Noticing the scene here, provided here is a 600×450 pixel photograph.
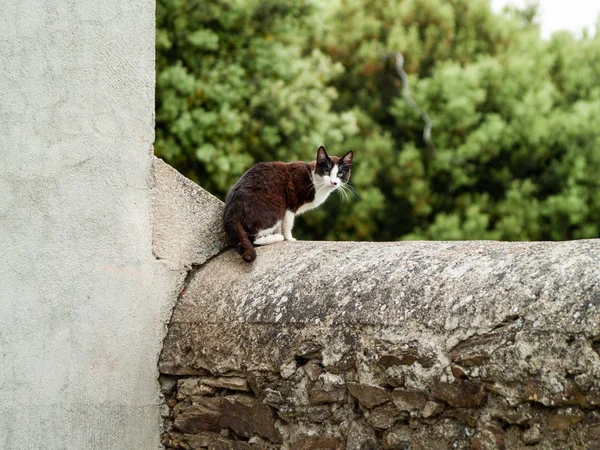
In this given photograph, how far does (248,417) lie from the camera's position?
442 centimetres

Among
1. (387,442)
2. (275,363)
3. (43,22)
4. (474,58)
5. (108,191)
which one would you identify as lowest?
(387,442)

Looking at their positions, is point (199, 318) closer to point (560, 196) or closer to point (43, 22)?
point (43, 22)

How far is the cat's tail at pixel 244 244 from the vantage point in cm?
489

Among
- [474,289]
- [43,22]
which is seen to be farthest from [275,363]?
[43,22]

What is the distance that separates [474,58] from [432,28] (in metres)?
1.19

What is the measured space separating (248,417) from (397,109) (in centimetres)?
1523

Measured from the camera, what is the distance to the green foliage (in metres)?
13.2

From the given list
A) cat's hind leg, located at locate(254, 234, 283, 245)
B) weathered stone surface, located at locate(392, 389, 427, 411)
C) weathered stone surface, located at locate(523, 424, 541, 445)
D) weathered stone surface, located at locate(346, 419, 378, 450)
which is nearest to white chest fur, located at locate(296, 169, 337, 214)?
cat's hind leg, located at locate(254, 234, 283, 245)

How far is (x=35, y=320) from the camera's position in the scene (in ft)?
14.6

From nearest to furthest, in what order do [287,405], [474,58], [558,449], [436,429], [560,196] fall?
1. [558,449]
2. [436,429]
3. [287,405]
4. [560,196]
5. [474,58]

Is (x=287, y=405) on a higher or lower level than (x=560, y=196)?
lower

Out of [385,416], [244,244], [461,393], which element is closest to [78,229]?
[244,244]

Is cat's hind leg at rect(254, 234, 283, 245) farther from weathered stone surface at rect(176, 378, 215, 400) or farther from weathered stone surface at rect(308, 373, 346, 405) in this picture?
weathered stone surface at rect(308, 373, 346, 405)

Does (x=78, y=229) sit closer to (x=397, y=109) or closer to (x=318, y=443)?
(x=318, y=443)
